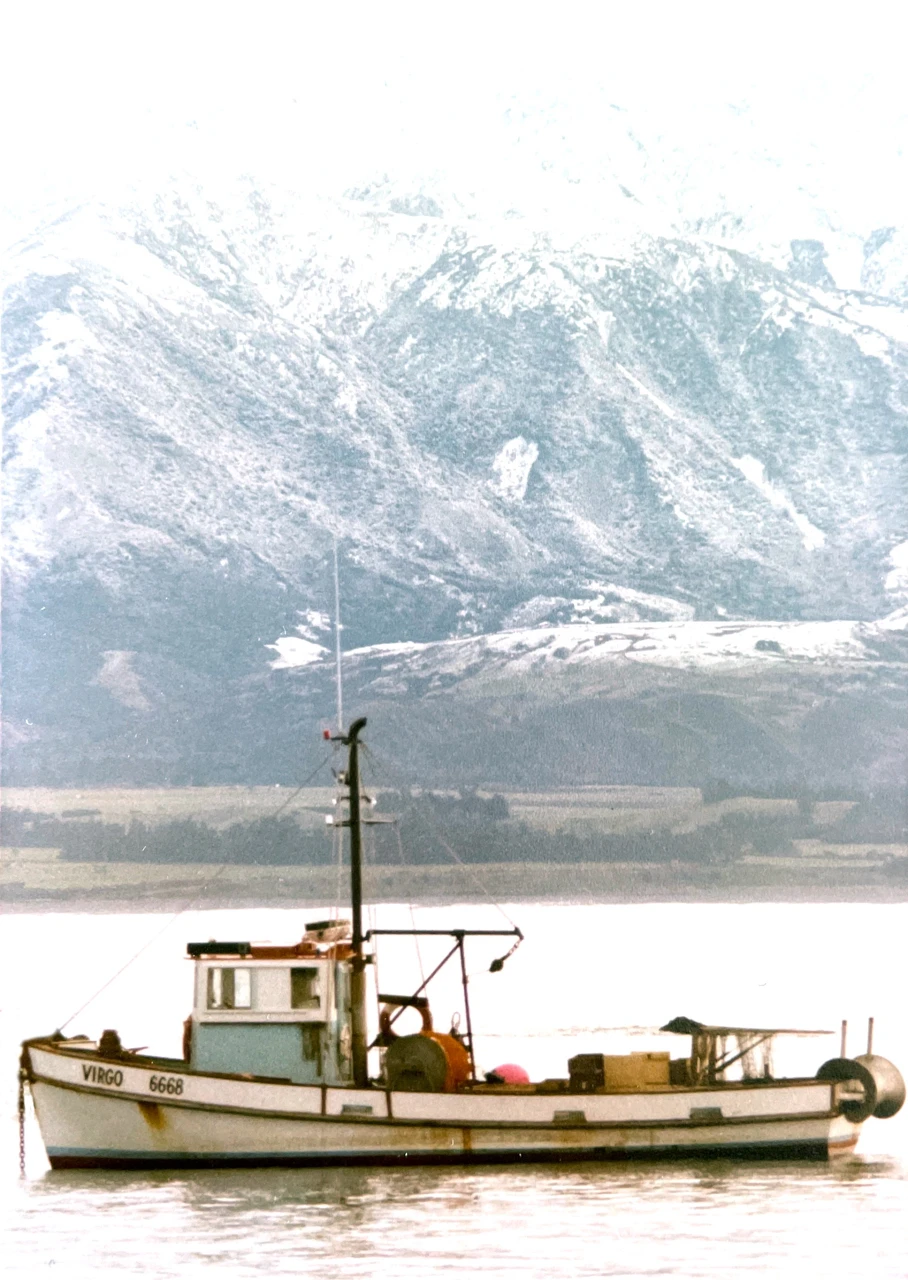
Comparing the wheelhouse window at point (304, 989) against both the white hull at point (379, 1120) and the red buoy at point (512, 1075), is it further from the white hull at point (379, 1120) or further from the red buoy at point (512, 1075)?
the red buoy at point (512, 1075)

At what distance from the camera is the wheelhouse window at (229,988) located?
5153 cm

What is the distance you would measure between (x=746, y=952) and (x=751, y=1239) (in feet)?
354

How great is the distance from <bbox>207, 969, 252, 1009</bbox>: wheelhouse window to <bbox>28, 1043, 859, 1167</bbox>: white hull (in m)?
2.01

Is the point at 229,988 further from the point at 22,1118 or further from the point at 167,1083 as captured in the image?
the point at 22,1118

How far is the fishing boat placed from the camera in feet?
164

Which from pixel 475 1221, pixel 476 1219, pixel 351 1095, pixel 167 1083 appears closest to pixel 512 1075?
pixel 351 1095

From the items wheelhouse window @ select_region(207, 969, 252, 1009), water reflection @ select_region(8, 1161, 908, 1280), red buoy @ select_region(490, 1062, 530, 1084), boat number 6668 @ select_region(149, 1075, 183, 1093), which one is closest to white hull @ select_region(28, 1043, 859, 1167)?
boat number 6668 @ select_region(149, 1075, 183, 1093)

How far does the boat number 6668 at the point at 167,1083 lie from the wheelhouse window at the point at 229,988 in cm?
196

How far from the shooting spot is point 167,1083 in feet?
165

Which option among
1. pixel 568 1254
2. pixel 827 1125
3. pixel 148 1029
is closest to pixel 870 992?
pixel 148 1029

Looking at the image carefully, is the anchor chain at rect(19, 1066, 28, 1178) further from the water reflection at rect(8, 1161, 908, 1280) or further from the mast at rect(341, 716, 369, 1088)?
the mast at rect(341, 716, 369, 1088)

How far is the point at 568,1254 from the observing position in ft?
144

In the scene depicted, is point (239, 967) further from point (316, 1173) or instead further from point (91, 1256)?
point (91, 1256)

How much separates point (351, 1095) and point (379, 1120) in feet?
2.46
